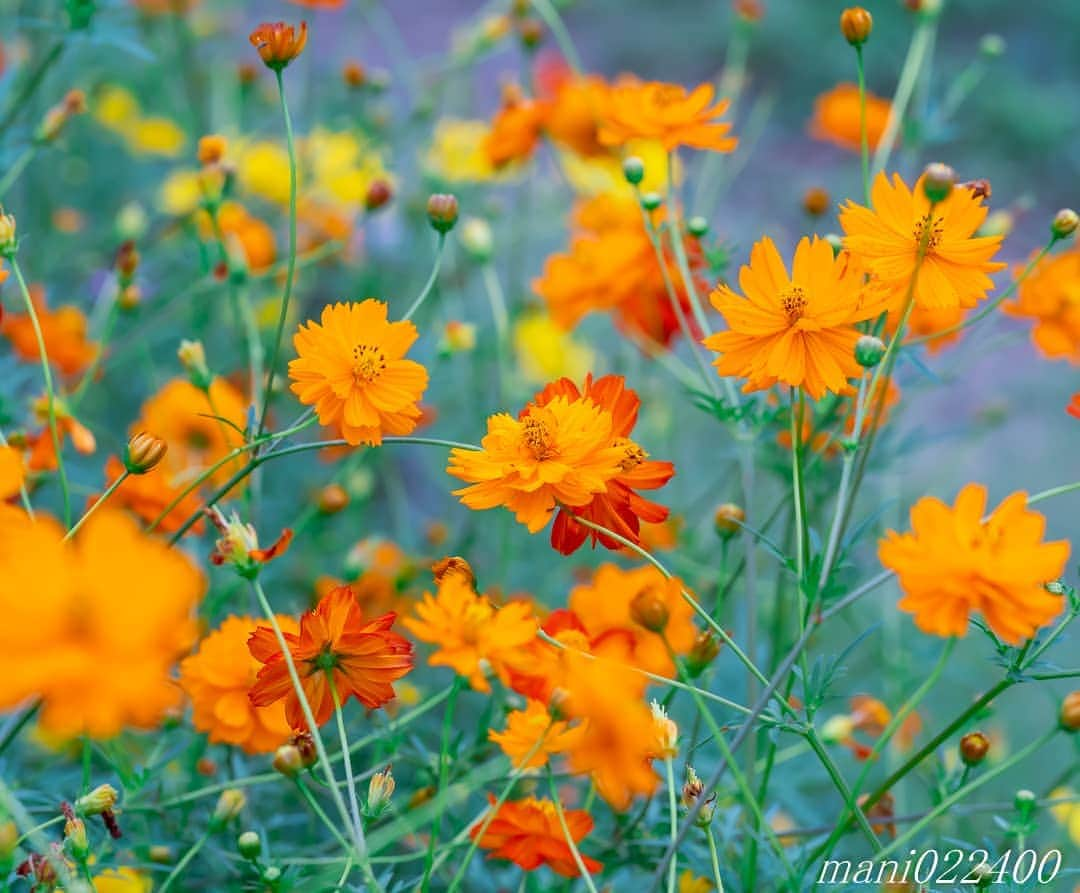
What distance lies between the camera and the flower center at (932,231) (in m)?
0.59

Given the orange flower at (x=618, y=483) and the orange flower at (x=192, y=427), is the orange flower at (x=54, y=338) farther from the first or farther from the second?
the orange flower at (x=618, y=483)

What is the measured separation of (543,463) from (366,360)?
10 cm

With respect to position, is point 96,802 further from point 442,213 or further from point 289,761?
point 442,213

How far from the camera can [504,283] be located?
2035mm

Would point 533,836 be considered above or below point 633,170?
below

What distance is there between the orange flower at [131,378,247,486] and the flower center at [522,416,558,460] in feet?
0.98

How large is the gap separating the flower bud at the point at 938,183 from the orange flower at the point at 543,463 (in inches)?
7.0

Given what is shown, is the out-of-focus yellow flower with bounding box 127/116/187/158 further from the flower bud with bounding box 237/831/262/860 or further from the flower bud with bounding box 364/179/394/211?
the flower bud with bounding box 237/831/262/860

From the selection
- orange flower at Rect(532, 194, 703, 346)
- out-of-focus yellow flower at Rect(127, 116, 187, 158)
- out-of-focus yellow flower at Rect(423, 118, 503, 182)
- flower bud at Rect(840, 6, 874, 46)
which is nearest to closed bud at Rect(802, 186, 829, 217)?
orange flower at Rect(532, 194, 703, 346)

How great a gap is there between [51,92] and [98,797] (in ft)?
4.02

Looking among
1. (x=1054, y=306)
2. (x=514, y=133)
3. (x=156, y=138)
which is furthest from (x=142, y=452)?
(x=156, y=138)

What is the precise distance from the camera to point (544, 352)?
159 centimetres

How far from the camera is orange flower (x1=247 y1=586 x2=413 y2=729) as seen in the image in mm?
554

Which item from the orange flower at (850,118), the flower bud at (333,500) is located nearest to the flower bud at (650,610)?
the flower bud at (333,500)
